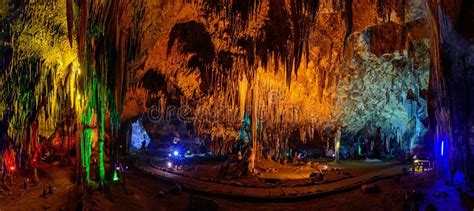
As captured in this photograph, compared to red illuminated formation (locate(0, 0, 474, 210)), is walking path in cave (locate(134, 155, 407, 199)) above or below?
below

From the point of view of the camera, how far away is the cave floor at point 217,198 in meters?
9.02

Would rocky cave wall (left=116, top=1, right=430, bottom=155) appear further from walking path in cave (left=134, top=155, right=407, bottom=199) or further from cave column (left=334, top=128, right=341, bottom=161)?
walking path in cave (left=134, top=155, right=407, bottom=199)

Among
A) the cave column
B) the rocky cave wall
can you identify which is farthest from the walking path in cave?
the cave column

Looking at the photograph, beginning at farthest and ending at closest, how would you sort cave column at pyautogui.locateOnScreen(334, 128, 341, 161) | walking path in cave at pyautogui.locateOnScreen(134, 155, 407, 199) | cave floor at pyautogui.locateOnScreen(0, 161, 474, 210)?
cave column at pyautogui.locateOnScreen(334, 128, 341, 161)
walking path in cave at pyautogui.locateOnScreen(134, 155, 407, 199)
cave floor at pyautogui.locateOnScreen(0, 161, 474, 210)

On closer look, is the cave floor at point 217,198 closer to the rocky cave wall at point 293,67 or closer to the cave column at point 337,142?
the rocky cave wall at point 293,67

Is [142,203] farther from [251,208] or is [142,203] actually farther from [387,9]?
[387,9]

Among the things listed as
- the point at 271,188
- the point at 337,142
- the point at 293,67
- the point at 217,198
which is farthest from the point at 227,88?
the point at 337,142

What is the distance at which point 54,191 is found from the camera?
10.3 m

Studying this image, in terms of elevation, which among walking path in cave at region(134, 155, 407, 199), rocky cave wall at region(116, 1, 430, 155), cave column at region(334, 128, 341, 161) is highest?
rocky cave wall at region(116, 1, 430, 155)

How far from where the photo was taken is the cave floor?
9016 mm

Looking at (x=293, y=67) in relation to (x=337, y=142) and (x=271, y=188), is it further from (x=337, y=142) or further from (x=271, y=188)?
(x=337, y=142)

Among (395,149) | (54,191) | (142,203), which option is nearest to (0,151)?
(54,191)

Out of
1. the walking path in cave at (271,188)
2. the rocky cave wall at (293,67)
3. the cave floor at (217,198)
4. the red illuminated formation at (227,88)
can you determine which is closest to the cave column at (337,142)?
the rocky cave wall at (293,67)

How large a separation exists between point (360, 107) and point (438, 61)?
31.8 feet
